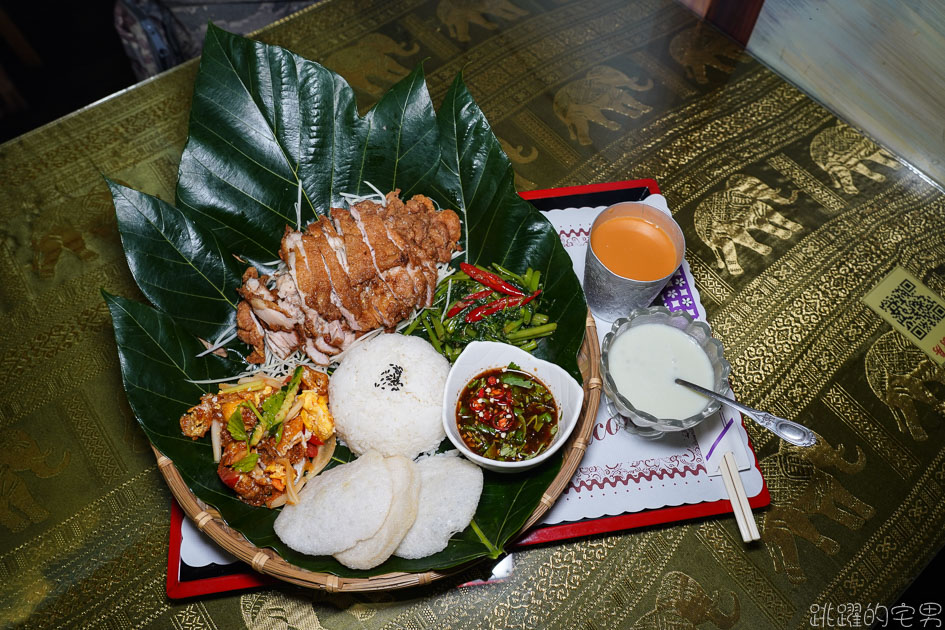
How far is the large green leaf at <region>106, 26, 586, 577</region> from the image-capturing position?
106 inches

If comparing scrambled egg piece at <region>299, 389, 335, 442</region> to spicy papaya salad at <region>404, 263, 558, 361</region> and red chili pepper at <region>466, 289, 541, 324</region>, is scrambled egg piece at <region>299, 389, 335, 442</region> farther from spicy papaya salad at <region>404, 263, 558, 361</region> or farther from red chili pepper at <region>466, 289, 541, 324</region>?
red chili pepper at <region>466, 289, 541, 324</region>

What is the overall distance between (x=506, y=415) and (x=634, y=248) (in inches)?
42.2

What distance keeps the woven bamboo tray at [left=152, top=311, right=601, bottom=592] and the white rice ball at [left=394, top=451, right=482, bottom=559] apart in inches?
4.1

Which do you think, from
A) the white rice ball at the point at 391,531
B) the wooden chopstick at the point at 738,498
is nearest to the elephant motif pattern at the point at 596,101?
the wooden chopstick at the point at 738,498

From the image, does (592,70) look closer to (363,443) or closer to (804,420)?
(804,420)

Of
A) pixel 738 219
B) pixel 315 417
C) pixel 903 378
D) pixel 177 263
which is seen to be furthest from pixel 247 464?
pixel 903 378

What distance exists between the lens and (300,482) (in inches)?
106

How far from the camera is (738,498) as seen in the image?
2.68 metres

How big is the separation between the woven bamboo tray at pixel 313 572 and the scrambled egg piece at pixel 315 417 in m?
0.51

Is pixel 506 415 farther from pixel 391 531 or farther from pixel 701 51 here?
pixel 701 51

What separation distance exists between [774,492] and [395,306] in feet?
6.61

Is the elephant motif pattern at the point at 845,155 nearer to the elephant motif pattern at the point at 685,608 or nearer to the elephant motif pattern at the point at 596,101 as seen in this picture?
the elephant motif pattern at the point at 596,101

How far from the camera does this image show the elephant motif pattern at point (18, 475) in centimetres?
280

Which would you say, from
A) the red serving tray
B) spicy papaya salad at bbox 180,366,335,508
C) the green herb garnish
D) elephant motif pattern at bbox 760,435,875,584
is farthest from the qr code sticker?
the green herb garnish
